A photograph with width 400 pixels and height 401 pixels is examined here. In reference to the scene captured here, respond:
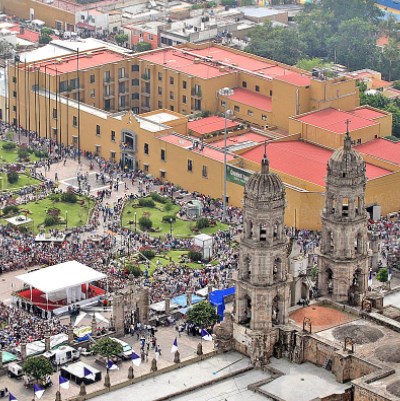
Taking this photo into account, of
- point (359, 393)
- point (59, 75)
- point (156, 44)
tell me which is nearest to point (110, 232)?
point (59, 75)

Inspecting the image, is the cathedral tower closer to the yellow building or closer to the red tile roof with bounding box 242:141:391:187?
the yellow building

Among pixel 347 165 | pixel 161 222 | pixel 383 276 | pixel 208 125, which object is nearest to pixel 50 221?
pixel 161 222

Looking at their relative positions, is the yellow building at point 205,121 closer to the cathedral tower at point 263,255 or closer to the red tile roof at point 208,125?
the red tile roof at point 208,125

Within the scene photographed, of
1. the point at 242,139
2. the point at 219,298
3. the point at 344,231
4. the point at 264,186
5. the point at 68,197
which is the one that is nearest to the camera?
the point at 264,186

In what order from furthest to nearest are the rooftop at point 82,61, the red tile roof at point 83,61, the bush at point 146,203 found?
the red tile roof at point 83,61
the rooftop at point 82,61
the bush at point 146,203

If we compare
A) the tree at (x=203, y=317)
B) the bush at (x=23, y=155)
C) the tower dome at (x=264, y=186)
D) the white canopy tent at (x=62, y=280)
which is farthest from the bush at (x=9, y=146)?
the tower dome at (x=264, y=186)

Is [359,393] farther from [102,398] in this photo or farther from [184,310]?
[184,310]

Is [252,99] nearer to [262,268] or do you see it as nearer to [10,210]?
[10,210]

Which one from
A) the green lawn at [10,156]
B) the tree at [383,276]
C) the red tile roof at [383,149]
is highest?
the red tile roof at [383,149]
